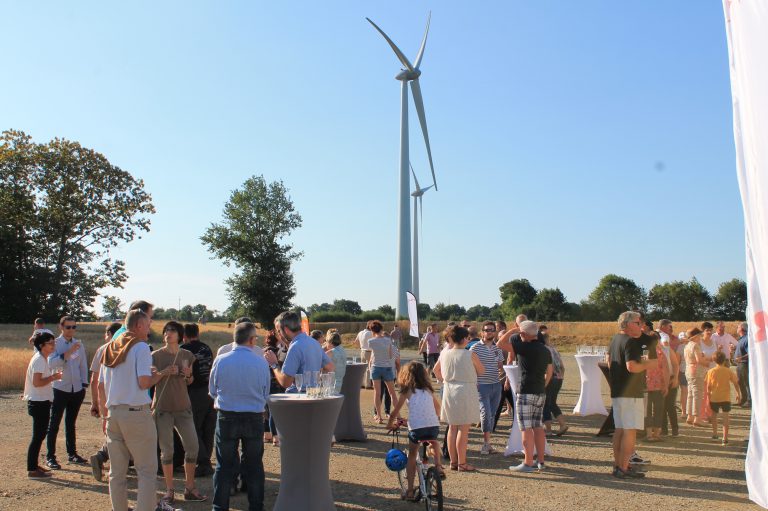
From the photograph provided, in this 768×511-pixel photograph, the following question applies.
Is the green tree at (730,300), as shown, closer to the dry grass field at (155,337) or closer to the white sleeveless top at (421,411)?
the dry grass field at (155,337)

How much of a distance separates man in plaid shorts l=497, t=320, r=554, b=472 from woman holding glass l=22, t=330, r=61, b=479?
5.67 m

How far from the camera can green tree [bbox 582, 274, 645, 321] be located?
9625 centimetres

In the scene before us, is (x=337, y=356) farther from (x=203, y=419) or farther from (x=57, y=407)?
(x=57, y=407)

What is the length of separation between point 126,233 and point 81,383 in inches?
1505

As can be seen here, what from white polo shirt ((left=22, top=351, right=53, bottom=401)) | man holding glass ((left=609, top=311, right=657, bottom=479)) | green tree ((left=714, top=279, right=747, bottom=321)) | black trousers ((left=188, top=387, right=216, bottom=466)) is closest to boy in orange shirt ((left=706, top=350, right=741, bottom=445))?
man holding glass ((left=609, top=311, right=657, bottom=479))

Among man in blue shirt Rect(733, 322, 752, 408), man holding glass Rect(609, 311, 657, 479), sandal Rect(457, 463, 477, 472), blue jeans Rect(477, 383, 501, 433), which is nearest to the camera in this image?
man holding glass Rect(609, 311, 657, 479)

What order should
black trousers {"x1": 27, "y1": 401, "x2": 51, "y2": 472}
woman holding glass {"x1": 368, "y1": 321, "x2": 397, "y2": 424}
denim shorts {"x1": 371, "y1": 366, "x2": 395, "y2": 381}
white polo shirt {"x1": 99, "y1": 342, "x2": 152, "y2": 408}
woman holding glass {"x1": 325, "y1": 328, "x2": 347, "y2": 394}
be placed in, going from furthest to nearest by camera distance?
denim shorts {"x1": 371, "y1": 366, "x2": 395, "y2": 381} → woman holding glass {"x1": 368, "y1": 321, "x2": 397, "y2": 424} → woman holding glass {"x1": 325, "y1": 328, "x2": 347, "y2": 394} → black trousers {"x1": 27, "y1": 401, "x2": 51, "y2": 472} → white polo shirt {"x1": 99, "y1": 342, "x2": 152, "y2": 408}

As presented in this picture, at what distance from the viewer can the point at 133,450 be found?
19.0 ft

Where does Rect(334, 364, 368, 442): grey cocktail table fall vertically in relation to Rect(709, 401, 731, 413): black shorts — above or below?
below

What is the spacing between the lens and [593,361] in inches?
527

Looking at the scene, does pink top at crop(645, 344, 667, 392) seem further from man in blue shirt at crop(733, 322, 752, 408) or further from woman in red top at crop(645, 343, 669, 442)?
man in blue shirt at crop(733, 322, 752, 408)

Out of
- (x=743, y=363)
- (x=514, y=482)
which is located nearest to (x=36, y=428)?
(x=514, y=482)

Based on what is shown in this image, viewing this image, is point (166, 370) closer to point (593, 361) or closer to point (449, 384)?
point (449, 384)

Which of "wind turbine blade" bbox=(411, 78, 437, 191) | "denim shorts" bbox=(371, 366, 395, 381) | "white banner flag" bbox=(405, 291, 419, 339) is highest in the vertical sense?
"wind turbine blade" bbox=(411, 78, 437, 191)
